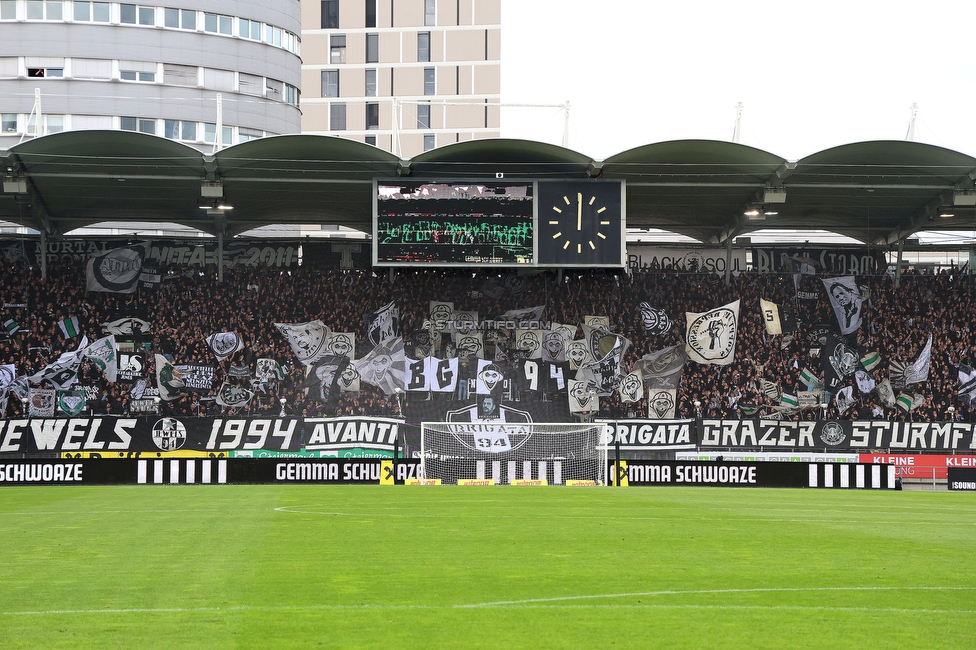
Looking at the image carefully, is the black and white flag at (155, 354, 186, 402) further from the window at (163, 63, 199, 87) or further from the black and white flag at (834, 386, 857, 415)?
the window at (163, 63, 199, 87)

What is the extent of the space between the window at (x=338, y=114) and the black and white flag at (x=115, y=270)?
5112 cm

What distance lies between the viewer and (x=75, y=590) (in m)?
10.1

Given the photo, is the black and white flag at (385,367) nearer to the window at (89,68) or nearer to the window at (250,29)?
the window at (89,68)

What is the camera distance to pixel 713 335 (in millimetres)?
39188

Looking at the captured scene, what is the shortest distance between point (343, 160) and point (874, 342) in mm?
20280

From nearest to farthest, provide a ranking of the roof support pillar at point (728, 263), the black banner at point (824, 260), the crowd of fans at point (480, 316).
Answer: the crowd of fans at point (480, 316), the roof support pillar at point (728, 263), the black banner at point (824, 260)

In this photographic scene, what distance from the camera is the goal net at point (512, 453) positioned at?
3152 centimetres

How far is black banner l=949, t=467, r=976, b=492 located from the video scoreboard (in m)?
12.4

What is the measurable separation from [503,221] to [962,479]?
1618 cm

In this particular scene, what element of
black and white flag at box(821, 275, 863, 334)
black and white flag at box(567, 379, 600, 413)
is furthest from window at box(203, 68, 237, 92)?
black and white flag at box(821, 275, 863, 334)

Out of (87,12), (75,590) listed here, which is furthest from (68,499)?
(87,12)

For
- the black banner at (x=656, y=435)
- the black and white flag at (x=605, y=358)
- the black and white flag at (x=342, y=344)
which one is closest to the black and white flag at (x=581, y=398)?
the black and white flag at (x=605, y=358)

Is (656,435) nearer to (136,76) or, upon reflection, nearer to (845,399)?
(845,399)

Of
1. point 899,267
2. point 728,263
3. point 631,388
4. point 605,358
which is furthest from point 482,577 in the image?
point 899,267
